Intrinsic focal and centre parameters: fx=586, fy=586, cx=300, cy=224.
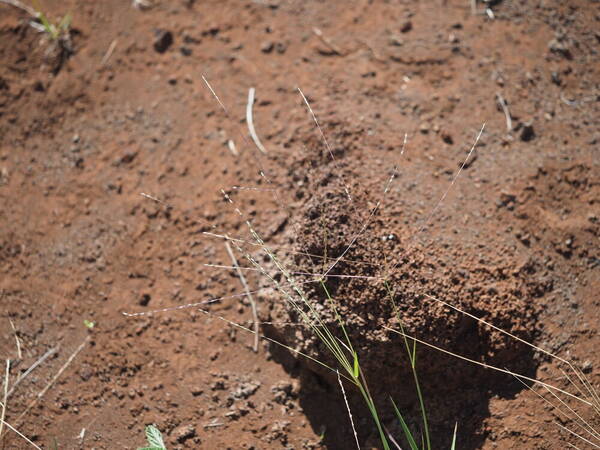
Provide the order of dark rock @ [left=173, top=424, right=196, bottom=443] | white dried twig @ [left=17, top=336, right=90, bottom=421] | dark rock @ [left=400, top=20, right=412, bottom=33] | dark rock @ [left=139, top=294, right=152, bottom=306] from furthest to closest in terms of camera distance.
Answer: dark rock @ [left=400, top=20, right=412, bottom=33]
dark rock @ [left=139, top=294, right=152, bottom=306]
white dried twig @ [left=17, top=336, right=90, bottom=421]
dark rock @ [left=173, top=424, right=196, bottom=443]

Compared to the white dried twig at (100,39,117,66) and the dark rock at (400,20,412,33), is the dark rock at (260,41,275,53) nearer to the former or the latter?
the dark rock at (400,20,412,33)

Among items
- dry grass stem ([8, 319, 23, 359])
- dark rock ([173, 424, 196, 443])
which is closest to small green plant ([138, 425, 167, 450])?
dark rock ([173, 424, 196, 443])

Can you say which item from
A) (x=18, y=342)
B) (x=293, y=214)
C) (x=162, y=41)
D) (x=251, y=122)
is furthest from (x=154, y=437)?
(x=162, y=41)

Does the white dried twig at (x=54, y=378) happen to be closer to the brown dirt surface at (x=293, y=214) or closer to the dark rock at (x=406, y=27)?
Result: the brown dirt surface at (x=293, y=214)

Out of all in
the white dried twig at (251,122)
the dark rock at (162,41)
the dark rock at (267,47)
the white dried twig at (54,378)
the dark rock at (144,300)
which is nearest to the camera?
the white dried twig at (54,378)

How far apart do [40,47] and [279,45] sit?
54.8 inches

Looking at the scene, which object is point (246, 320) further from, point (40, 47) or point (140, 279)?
point (40, 47)

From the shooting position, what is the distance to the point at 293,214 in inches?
94.3

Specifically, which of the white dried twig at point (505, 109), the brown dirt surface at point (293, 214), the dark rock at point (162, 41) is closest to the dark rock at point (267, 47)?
the brown dirt surface at point (293, 214)

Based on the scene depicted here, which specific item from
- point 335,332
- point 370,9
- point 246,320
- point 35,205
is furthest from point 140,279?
point 370,9

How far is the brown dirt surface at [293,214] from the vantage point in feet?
6.78

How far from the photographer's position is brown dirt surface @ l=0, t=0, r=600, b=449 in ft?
6.78

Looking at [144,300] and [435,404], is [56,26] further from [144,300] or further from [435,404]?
[435,404]

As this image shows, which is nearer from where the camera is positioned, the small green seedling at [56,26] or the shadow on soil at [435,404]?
the shadow on soil at [435,404]
